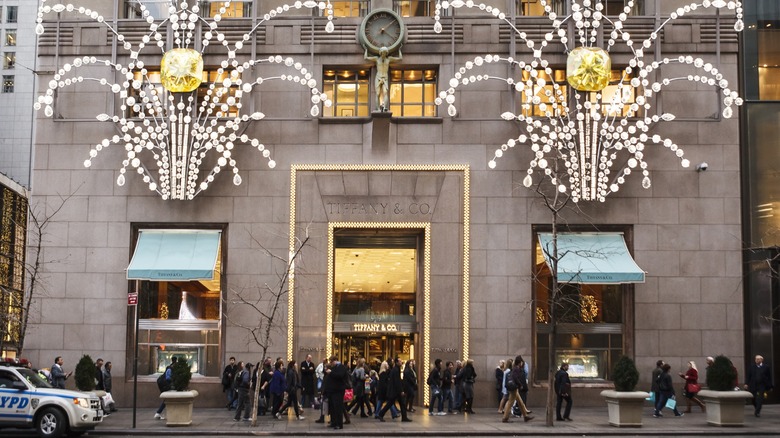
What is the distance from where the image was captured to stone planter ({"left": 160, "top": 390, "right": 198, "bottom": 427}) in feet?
80.4

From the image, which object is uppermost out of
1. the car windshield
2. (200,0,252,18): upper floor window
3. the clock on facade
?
(200,0,252,18): upper floor window

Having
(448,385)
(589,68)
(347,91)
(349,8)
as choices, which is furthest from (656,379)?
(349,8)

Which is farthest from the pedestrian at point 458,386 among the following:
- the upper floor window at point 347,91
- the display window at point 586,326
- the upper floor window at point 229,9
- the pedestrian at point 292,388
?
the upper floor window at point 229,9

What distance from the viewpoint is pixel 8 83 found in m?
83.3

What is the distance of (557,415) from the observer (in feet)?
87.4

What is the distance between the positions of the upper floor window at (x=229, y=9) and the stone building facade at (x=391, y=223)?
0.78 meters

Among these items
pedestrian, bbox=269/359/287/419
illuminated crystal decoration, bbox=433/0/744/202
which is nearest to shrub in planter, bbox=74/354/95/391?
pedestrian, bbox=269/359/287/419

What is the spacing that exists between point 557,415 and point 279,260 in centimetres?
1072

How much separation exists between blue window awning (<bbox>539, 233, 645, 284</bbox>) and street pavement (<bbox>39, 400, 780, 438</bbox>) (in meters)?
4.47

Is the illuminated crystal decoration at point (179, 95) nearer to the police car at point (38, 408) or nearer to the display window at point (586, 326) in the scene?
the display window at point (586, 326)

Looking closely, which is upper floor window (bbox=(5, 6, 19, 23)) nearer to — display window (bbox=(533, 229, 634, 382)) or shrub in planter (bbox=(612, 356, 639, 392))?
display window (bbox=(533, 229, 634, 382))

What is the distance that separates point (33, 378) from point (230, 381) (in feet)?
25.9

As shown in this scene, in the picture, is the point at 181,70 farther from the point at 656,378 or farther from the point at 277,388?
the point at 656,378

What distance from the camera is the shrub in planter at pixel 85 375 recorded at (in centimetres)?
2536
